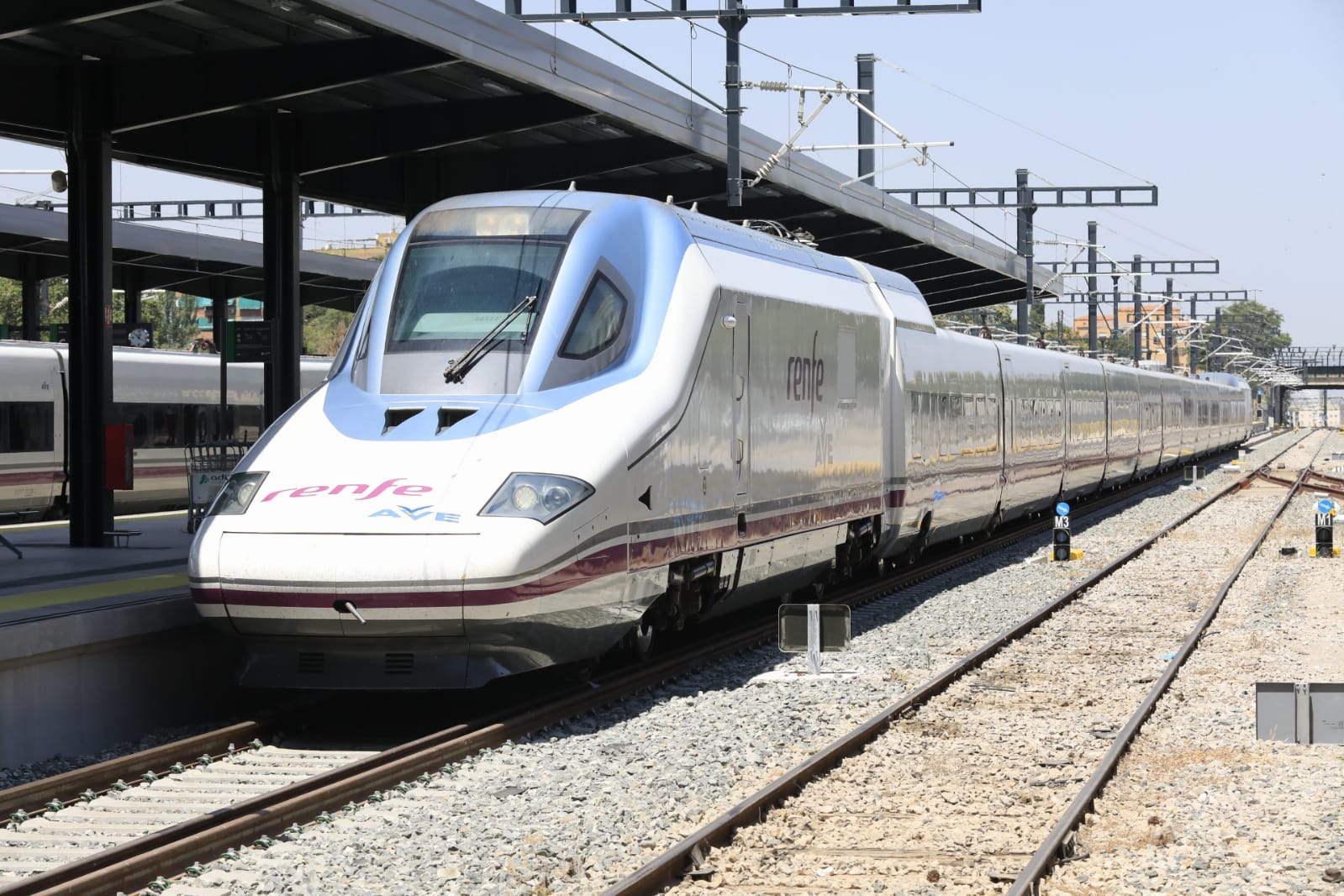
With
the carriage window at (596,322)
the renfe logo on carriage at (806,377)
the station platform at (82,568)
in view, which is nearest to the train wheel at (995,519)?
the renfe logo on carriage at (806,377)

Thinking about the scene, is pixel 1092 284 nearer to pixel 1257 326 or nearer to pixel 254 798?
pixel 254 798

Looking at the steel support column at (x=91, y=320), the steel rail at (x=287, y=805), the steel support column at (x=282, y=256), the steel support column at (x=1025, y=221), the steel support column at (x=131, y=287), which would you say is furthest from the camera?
the steel support column at (x=1025, y=221)

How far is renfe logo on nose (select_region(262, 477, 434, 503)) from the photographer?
9305 mm

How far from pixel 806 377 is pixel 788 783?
611 cm

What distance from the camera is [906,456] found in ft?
56.8

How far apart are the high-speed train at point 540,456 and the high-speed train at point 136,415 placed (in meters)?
10.8

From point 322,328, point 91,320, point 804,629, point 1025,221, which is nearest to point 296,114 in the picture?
point 91,320

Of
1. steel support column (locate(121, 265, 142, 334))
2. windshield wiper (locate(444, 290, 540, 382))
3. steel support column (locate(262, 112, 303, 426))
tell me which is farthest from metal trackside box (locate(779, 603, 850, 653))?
steel support column (locate(121, 265, 142, 334))

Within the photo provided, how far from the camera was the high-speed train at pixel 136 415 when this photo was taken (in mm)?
24453

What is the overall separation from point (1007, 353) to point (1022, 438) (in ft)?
4.62

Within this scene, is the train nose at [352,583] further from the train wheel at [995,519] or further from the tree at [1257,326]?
the tree at [1257,326]

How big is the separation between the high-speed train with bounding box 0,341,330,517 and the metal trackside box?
38.4 ft

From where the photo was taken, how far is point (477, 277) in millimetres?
10805

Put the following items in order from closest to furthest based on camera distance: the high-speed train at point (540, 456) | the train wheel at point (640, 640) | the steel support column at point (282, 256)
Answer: the high-speed train at point (540, 456)
the train wheel at point (640, 640)
the steel support column at point (282, 256)
